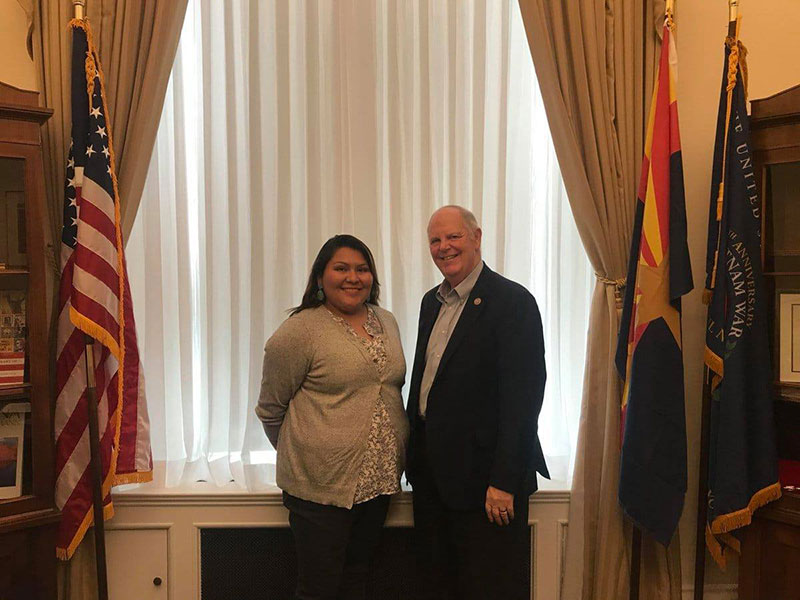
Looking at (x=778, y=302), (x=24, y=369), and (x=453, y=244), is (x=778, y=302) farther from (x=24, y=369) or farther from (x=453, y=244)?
(x=24, y=369)

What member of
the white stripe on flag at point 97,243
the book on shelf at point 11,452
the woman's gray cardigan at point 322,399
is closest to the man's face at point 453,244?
the woman's gray cardigan at point 322,399

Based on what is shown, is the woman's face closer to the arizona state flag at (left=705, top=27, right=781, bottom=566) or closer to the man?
the man

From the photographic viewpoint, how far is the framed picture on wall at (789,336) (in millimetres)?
2170

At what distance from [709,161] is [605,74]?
0.57 m

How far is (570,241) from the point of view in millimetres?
2482

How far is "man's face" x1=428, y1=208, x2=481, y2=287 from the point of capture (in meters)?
1.95

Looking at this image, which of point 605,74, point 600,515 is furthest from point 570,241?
point 600,515

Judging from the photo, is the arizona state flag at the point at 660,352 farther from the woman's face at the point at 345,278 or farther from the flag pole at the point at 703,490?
the woman's face at the point at 345,278

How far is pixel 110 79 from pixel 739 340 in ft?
7.97

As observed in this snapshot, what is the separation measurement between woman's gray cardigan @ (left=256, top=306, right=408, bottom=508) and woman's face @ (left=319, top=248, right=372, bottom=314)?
3.1 inches

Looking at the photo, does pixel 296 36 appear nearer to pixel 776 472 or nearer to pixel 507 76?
pixel 507 76

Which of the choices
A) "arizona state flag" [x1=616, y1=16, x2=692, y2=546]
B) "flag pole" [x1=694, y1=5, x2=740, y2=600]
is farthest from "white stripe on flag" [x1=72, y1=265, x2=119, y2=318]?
"flag pole" [x1=694, y1=5, x2=740, y2=600]

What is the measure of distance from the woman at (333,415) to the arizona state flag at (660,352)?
32.7 inches

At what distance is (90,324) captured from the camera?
6.92ft
